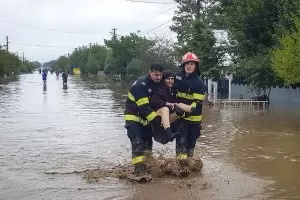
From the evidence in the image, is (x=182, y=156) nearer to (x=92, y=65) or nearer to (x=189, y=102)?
(x=189, y=102)

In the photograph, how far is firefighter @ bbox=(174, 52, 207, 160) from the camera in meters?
7.68

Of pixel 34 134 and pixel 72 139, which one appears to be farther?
pixel 34 134

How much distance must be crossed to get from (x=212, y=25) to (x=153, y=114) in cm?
2488

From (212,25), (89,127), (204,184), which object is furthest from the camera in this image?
(212,25)

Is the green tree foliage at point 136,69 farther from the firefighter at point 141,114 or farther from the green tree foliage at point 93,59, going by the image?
the green tree foliage at point 93,59

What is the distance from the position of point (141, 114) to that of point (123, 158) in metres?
2.18

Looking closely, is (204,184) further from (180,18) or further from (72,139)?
(180,18)

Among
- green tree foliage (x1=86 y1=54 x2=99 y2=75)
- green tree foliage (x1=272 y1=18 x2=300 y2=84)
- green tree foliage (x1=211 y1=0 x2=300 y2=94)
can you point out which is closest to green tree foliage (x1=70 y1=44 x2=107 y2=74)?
green tree foliage (x1=86 y1=54 x2=99 y2=75)

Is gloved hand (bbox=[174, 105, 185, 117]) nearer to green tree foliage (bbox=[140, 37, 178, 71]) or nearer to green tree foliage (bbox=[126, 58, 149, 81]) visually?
green tree foliage (bbox=[140, 37, 178, 71])

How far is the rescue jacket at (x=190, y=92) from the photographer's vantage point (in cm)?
768

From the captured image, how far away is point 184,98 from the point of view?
7.77 metres

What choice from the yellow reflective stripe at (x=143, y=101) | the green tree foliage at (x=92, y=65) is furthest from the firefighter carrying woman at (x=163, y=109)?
the green tree foliage at (x=92, y=65)

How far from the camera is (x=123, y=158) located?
9383mm

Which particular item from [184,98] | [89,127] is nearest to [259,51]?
[89,127]
